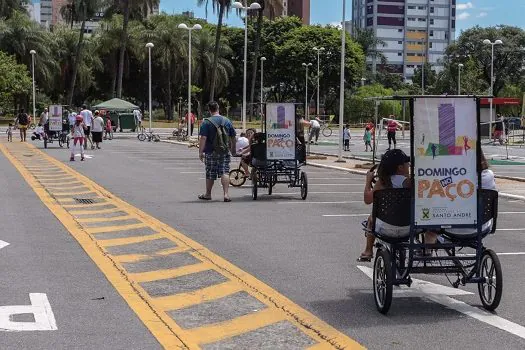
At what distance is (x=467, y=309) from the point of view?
7871 mm

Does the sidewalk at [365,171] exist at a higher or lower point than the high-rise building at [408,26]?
lower


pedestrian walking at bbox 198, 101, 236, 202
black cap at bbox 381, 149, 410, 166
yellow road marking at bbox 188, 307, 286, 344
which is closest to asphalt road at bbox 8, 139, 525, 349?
yellow road marking at bbox 188, 307, 286, 344

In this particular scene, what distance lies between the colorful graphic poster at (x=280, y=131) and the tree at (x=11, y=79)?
2113 inches

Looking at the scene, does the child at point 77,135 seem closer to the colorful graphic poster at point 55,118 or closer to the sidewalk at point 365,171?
the sidewalk at point 365,171

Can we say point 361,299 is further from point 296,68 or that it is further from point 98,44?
point 296,68

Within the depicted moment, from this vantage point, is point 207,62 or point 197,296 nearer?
point 197,296

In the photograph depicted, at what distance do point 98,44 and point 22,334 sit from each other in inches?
3163

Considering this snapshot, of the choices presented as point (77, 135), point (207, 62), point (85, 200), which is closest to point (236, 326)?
point (85, 200)

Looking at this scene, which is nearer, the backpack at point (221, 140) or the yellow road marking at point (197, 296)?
the yellow road marking at point (197, 296)

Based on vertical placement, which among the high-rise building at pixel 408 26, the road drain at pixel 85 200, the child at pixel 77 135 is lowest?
the road drain at pixel 85 200

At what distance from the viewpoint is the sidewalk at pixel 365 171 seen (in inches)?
762

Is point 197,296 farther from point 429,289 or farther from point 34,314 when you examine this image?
point 429,289

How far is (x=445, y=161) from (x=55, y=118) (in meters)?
33.4

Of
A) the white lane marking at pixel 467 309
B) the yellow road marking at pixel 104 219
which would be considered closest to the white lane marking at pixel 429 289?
the white lane marking at pixel 467 309
